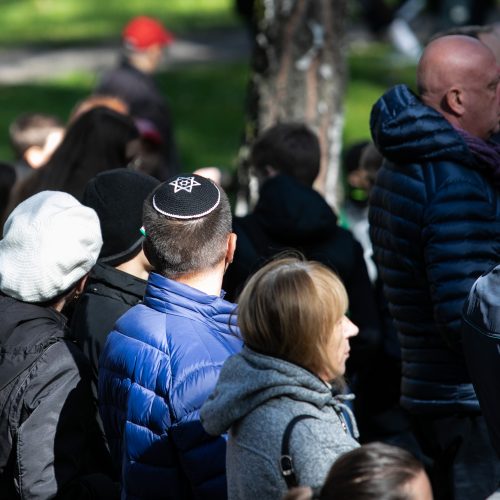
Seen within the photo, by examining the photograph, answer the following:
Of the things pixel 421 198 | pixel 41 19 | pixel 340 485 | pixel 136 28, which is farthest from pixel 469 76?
pixel 41 19

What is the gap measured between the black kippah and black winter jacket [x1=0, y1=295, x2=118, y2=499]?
0.59m

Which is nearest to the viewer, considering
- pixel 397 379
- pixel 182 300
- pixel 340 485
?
pixel 340 485

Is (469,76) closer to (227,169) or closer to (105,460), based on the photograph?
(105,460)

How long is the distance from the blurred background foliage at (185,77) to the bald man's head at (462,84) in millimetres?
7019

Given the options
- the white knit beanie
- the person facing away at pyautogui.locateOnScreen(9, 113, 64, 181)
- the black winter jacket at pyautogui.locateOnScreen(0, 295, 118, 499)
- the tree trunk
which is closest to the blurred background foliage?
the tree trunk

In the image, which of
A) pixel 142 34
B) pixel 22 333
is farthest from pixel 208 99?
pixel 22 333

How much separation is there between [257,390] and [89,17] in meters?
20.5

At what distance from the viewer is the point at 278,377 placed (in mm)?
2773

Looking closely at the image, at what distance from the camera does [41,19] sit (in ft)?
72.4

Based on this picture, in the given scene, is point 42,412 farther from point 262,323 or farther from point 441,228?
point 441,228

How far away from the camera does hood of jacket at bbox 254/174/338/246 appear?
182 inches

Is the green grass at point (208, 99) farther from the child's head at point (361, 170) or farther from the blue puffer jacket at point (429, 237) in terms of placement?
the blue puffer jacket at point (429, 237)

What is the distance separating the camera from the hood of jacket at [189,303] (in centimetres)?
323

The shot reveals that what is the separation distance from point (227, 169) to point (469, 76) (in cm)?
725
